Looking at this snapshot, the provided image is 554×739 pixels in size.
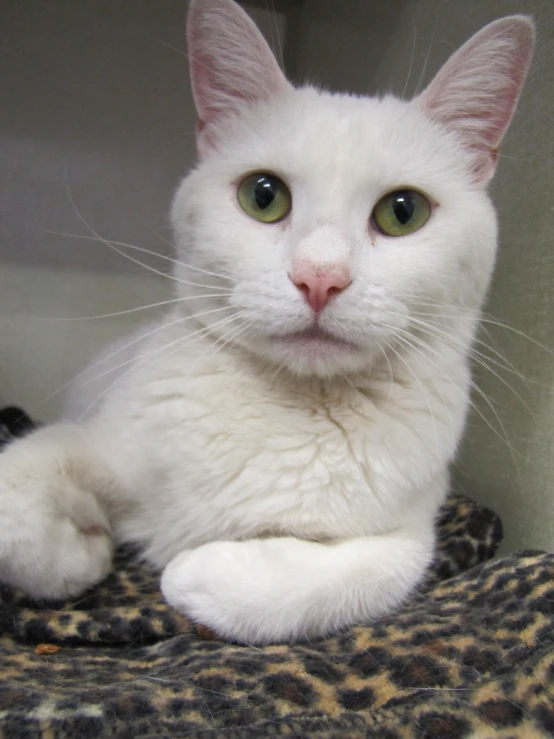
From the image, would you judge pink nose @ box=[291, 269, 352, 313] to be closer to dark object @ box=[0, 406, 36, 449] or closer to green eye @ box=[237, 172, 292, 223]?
green eye @ box=[237, 172, 292, 223]

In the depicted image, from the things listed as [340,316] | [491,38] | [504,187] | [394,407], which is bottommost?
[394,407]

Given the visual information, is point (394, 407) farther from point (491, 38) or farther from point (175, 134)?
point (175, 134)

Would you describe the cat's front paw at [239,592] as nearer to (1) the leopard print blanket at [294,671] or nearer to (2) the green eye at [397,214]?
(1) the leopard print blanket at [294,671]

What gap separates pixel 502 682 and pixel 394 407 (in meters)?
0.44

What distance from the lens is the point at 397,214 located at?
35.5 inches

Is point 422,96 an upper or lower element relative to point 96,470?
upper

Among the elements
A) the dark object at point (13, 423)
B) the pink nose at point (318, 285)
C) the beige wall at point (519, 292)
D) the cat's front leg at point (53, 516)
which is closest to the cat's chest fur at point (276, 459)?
the cat's front leg at point (53, 516)

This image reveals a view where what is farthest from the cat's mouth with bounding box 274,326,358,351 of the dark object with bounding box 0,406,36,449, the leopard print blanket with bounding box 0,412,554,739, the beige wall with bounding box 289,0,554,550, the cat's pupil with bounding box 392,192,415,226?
the dark object with bounding box 0,406,36,449

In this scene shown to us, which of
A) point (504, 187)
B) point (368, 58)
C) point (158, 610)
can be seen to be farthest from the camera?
point (368, 58)

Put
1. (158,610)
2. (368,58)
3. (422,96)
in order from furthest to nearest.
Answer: (368,58)
(422,96)
(158,610)

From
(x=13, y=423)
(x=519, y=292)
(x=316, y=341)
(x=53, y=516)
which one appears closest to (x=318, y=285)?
(x=316, y=341)

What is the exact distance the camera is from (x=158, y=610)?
0.88m

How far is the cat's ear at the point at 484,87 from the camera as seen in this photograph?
94 centimetres

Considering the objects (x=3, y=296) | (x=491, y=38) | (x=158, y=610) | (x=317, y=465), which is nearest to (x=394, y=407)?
(x=317, y=465)
